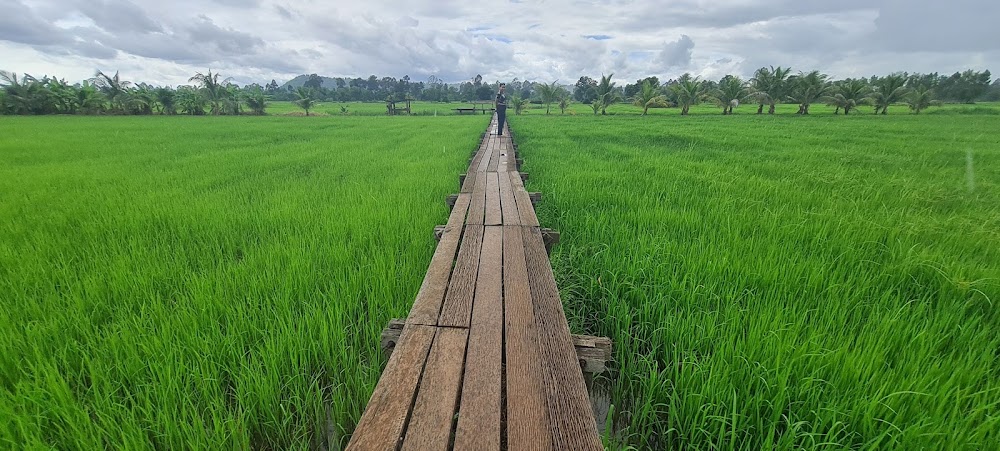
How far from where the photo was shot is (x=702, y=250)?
8.11 ft

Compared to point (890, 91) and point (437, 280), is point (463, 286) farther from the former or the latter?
point (890, 91)

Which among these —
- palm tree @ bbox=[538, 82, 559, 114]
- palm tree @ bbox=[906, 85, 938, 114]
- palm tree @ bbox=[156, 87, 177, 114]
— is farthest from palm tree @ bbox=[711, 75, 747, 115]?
palm tree @ bbox=[156, 87, 177, 114]

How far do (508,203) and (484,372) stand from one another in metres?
2.17

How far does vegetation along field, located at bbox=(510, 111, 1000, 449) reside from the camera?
1231 mm

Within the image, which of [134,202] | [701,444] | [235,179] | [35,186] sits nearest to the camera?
[701,444]

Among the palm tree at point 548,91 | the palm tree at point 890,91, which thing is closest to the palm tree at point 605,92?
the palm tree at point 548,91

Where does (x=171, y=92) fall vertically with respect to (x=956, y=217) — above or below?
above

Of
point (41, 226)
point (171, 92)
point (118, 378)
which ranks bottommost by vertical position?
point (118, 378)

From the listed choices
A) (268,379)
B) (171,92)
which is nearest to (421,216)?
(268,379)

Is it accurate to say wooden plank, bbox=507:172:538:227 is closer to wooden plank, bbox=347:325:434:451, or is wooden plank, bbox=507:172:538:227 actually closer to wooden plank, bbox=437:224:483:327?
wooden plank, bbox=437:224:483:327

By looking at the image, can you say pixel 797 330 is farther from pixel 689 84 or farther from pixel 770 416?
pixel 689 84

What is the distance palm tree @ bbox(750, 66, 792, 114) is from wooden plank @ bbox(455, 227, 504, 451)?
106ft

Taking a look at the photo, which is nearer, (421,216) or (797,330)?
(797,330)

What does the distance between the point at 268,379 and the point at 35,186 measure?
17.0 ft
